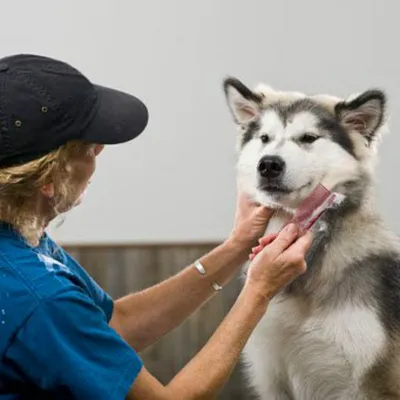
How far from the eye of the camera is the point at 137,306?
1.79 m

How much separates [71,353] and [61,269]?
16cm

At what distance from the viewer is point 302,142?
5.69 feet

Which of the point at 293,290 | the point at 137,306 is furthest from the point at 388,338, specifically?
the point at 137,306

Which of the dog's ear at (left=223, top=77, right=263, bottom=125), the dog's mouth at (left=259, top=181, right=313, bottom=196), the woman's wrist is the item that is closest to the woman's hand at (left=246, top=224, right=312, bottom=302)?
the woman's wrist

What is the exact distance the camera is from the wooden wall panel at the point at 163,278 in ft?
9.39

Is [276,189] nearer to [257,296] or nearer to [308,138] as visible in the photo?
[308,138]

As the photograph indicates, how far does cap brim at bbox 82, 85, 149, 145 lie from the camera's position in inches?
51.6

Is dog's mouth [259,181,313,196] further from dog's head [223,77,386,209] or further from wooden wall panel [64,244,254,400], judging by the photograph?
wooden wall panel [64,244,254,400]

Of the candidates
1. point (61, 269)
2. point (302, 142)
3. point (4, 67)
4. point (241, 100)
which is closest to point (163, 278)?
point (241, 100)

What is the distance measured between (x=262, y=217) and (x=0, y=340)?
707 mm

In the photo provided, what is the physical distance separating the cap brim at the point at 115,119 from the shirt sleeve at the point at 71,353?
0.88ft

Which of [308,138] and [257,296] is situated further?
[308,138]

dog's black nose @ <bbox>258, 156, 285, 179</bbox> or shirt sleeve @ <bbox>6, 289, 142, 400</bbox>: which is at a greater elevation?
dog's black nose @ <bbox>258, 156, 285, 179</bbox>

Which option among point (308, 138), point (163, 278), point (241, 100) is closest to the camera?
point (308, 138)
